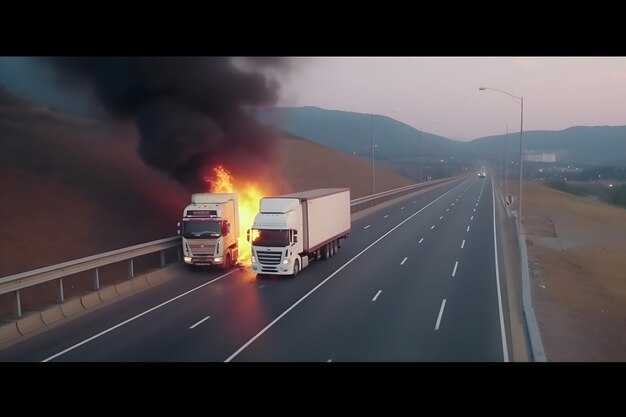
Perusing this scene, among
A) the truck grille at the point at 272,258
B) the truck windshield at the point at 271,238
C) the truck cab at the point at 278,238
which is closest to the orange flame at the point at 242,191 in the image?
the truck cab at the point at 278,238

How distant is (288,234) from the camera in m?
21.6

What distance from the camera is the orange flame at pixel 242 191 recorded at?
28.0 metres

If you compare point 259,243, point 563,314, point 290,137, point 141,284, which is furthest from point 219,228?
point 290,137

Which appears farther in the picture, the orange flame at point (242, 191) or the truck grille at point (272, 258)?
the orange flame at point (242, 191)

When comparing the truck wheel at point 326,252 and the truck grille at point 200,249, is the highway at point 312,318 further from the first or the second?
the truck grille at point 200,249

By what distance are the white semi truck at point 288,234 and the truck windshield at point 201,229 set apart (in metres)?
1.34

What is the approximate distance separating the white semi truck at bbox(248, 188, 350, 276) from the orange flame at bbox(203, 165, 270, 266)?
442 centimetres

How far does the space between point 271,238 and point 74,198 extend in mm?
20022

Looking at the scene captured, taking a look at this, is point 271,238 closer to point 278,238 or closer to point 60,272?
point 278,238

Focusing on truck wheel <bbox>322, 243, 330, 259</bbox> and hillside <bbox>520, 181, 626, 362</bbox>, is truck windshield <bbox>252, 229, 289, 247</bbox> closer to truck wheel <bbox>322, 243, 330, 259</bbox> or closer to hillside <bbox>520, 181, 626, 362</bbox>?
truck wheel <bbox>322, 243, 330, 259</bbox>

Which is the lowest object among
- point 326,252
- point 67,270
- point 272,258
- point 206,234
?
point 326,252

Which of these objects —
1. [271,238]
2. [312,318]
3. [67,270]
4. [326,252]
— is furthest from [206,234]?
[312,318]

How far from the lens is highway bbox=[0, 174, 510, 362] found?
12.3 m

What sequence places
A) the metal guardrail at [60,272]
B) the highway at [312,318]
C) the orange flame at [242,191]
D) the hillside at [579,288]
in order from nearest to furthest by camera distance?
the highway at [312,318], the hillside at [579,288], the metal guardrail at [60,272], the orange flame at [242,191]
